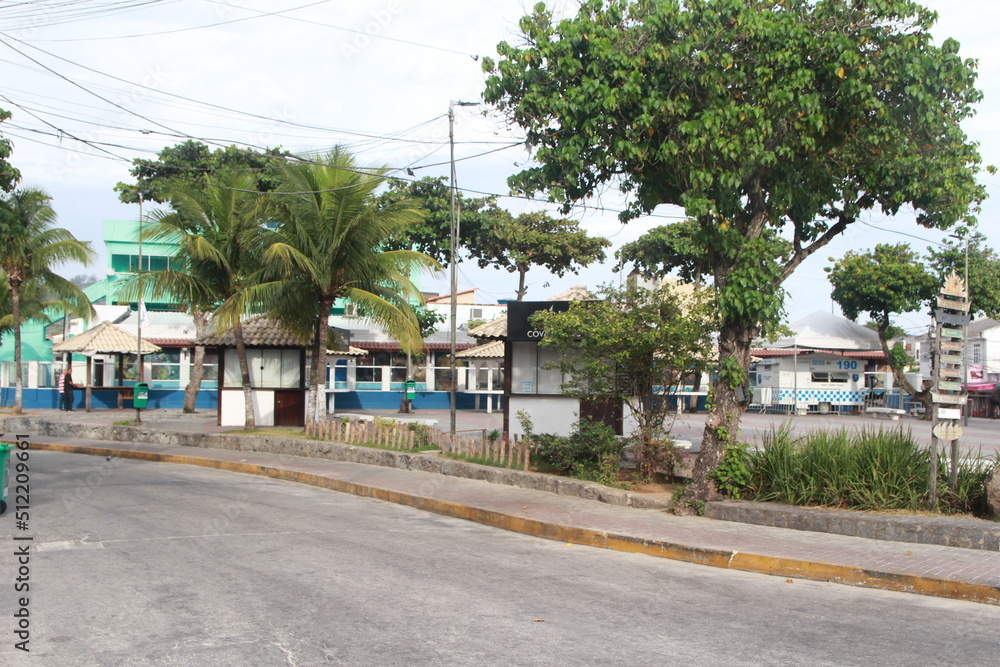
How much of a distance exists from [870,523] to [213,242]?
17.6 metres

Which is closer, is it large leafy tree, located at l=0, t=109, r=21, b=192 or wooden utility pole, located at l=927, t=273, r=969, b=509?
wooden utility pole, located at l=927, t=273, r=969, b=509

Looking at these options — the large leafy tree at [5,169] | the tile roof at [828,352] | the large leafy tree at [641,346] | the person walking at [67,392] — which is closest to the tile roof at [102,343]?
the person walking at [67,392]

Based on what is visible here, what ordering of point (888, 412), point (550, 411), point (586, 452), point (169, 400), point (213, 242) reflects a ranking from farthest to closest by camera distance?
point (888, 412) < point (169, 400) < point (213, 242) < point (550, 411) < point (586, 452)

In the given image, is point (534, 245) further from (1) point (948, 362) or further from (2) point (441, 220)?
(1) point (948, 362)

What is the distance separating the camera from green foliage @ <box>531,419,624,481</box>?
43.2ft

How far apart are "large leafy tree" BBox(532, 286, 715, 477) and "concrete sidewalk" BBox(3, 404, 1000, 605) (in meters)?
1.79

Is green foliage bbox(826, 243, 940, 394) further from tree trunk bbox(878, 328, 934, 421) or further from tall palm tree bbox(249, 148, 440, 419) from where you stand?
tall palm tree bbox(249, 148, 440, 419)

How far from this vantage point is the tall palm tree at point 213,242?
21.5 m

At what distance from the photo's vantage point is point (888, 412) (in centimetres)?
3822

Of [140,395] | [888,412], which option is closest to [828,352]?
[888,412]

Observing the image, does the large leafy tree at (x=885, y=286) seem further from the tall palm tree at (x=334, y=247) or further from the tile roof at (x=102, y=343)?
the tile roof at (x=102, y=343)

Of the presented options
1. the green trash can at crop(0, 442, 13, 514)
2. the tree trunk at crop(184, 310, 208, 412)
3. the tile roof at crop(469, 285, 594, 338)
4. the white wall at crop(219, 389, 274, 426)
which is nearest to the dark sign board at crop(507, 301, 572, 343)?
the tile roof at crop(469, 285, 594, 338)

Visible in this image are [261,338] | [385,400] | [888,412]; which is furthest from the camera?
[385,400]

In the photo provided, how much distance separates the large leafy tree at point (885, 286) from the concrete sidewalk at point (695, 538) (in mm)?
29894
